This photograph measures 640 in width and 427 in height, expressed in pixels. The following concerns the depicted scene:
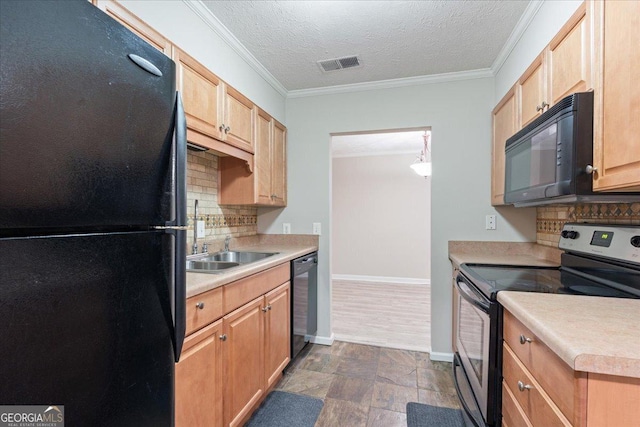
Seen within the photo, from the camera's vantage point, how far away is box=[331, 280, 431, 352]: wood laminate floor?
2.91 metres

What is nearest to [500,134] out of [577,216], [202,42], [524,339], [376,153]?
[577,216]

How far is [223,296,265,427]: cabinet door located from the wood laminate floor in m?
1.33

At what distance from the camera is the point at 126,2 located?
1.28m

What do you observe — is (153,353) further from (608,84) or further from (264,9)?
(264,9)

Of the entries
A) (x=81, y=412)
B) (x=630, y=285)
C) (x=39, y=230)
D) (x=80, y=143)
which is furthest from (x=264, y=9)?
(x=630, y=285)

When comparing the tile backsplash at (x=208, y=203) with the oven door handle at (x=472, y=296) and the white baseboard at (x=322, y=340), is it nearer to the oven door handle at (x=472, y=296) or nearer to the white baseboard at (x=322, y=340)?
the white baseboard at (x=322, y=340)

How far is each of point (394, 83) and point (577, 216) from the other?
1732 mm

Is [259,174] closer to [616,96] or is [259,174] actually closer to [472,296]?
[472,296]

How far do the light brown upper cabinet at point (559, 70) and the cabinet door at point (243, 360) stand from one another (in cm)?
191

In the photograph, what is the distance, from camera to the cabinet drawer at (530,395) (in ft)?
2.66

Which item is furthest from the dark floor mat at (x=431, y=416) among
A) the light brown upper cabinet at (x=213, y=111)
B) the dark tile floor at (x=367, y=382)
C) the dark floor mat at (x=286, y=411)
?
the light brown upper cabinet at (x=213, y=111)

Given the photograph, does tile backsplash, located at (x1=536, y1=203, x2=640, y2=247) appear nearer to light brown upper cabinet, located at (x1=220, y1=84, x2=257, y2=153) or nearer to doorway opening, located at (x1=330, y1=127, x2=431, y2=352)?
light brown upper cabinet, located at (x1=220, y1=84, x2=257, y2=153)

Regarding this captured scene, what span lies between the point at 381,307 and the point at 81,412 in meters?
3.67

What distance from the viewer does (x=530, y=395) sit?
3.13 feet
